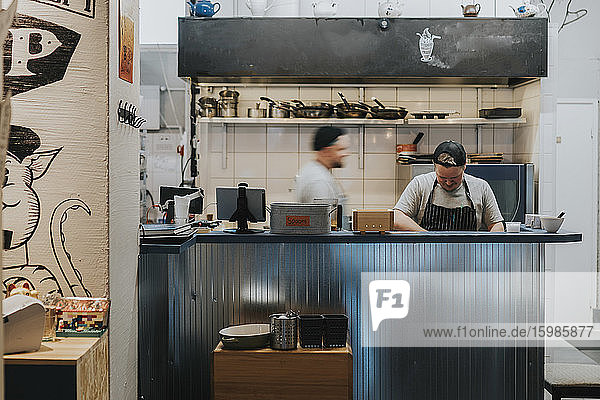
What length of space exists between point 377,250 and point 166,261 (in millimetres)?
1142

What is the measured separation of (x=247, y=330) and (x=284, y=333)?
0.87ft

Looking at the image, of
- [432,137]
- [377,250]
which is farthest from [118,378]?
[432,137]

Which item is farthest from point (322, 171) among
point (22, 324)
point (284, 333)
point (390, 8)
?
point (22, 324)

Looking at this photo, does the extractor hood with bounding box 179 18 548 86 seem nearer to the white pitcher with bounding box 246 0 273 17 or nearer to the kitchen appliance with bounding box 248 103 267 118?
the white pitcher with bounding box 246 0 273 17

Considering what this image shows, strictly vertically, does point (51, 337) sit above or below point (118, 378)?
above

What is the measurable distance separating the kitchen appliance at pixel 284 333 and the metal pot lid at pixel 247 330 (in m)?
0.12

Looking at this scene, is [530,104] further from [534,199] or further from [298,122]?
[298,122]

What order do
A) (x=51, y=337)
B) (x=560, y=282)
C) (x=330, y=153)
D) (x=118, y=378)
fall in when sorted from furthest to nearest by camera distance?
(x=560, y=282) < (x=330, y=153) < (x=118, y=378) < (x=51, y=337)

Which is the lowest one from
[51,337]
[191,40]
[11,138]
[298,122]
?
[51,337]

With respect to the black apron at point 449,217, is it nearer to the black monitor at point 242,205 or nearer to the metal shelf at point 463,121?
the metal shelf at point 463,121

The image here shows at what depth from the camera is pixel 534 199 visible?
5.85 meters

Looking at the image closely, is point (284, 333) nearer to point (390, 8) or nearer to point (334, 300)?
point (334, 300)

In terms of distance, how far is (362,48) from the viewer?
18.1ft

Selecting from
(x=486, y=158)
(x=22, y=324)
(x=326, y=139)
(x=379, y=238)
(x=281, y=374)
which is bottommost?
(x=281, y=374)
